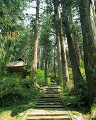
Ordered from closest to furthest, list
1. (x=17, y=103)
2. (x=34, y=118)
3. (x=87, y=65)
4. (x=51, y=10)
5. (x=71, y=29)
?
(x=34, y=118), (x=87, y=65), (x=17, y=103), (x=71, y=29), (x=51, y=10)

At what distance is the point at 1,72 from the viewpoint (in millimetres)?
7117

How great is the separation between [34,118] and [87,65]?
330cm

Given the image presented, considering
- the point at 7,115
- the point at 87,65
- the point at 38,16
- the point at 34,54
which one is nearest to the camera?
the point at 7,115

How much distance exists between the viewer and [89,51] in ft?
13.0

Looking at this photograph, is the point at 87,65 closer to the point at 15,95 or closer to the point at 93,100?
the point at 93,100

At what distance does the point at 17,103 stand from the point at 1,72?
3432 millimetres

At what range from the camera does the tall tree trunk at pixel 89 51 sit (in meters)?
3.68

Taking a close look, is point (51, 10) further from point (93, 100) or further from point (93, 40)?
point (93, 100)

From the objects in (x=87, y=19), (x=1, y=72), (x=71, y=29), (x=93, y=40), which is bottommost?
(x=1, y=72)

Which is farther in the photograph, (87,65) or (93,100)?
(87,65)

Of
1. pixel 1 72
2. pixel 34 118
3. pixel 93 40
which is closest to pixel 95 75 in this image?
pixel 93 40

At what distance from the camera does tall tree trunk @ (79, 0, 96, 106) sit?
12.1ft

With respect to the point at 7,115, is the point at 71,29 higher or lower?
higher

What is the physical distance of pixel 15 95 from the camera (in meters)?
5.20
